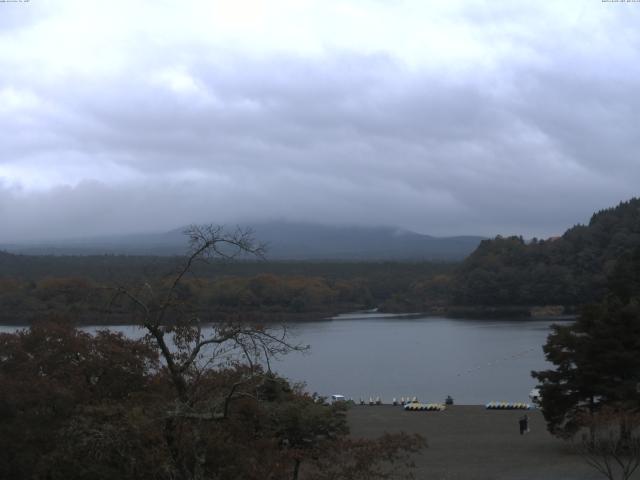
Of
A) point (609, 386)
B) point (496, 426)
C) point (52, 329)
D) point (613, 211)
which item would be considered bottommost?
point (496, 426)

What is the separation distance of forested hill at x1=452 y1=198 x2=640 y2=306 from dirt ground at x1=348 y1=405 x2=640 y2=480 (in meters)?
50.0

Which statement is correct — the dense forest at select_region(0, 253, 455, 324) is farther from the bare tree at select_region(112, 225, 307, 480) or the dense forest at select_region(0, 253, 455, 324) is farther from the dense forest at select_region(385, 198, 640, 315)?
the bare tree at select_region(112, 225, 307, 480)

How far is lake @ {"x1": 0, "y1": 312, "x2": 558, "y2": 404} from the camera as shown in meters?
31.9

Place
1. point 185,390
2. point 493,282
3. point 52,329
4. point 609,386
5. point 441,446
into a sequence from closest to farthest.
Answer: point 185,390 → point 52,329 → point 609,386 → point 441,446 → point 493,282

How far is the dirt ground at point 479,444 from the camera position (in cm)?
1468

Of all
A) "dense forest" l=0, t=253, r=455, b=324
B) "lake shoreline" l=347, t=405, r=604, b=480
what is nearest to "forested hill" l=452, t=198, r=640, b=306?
"dense forest" l=0, t=253, r=455, b=324

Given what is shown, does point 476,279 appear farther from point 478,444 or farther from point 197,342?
point 197,342

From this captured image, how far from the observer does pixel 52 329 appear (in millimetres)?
11297

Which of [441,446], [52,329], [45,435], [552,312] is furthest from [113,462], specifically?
[552,312]

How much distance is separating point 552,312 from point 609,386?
5858cm

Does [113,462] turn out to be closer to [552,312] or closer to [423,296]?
[552,312]

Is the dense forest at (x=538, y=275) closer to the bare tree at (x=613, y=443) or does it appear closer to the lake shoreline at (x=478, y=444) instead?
the lake shoreline at (x=478, y=444)

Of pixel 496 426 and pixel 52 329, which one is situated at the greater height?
pixel 52 329

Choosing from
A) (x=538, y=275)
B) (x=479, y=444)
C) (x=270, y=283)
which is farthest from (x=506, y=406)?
(x=538, y=275)
